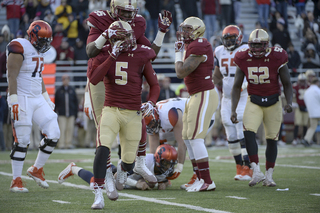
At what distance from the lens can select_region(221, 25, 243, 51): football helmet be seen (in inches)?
283

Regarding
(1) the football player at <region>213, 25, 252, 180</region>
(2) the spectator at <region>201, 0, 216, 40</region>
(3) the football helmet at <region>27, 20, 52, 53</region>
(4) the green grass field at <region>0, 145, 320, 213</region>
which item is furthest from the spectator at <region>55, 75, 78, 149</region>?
(3) the football helmet at <region>27, 20, 52, 53</region>

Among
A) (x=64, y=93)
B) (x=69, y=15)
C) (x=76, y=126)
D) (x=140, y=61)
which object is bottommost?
(x=76, y=126)

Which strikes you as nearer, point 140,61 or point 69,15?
point 140,61

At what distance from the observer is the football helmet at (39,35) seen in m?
5.93

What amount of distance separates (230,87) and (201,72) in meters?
1.78

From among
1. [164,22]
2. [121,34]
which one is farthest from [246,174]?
[121,34]

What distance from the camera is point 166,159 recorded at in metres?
5.94

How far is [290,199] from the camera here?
4922 millimetres

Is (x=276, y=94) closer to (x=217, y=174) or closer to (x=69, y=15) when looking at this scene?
(x=217, y=174)

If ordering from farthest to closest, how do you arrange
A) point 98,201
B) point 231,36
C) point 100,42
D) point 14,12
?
point 14,12, point 231,36, point 100,42, point 98,201

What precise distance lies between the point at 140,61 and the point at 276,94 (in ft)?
7.40

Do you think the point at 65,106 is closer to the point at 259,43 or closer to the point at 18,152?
the point at 18,152

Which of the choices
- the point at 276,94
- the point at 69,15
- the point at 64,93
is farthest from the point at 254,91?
the point at 69,15

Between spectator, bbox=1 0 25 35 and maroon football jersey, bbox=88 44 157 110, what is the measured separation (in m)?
11.5
